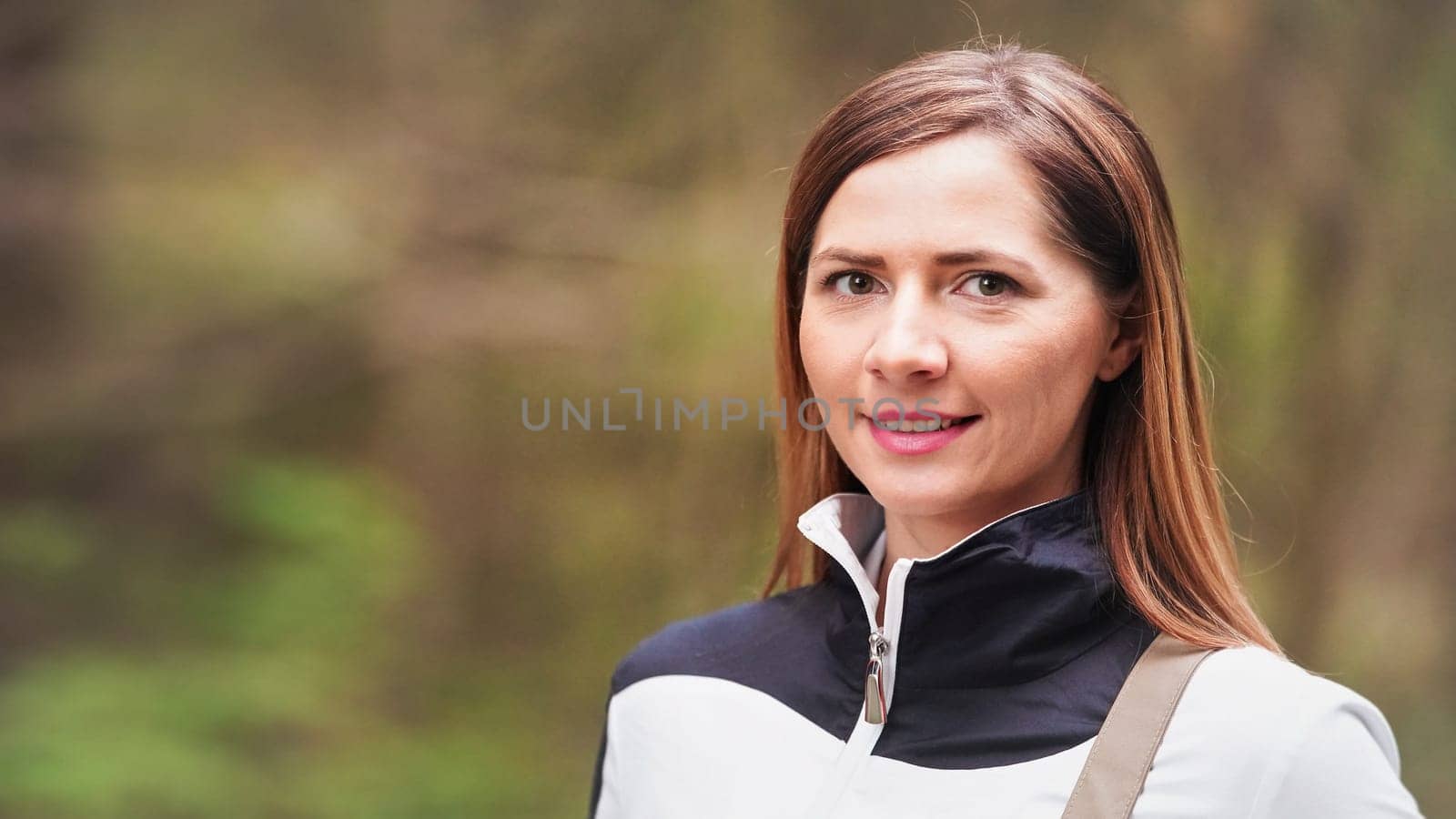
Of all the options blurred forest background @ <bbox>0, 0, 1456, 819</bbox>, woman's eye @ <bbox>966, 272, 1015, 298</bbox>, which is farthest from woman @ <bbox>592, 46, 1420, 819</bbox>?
blurred forest background @ <bbox>0, 0, 1456, 819</bbox>

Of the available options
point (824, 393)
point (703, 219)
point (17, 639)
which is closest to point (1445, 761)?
point (703, 219)

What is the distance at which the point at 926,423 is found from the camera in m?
1.32

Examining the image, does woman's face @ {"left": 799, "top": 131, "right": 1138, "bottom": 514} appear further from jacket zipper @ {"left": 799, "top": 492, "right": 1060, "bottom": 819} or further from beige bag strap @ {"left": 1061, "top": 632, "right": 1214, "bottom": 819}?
beige bag strap @ {"left": 1061, "top": 632, "right": 1214, "bottom": 819}

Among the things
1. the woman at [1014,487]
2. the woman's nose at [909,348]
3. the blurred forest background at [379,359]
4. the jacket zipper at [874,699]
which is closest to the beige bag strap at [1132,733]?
the woman at [1014,487]

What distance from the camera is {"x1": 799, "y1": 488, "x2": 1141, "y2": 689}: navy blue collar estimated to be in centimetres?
129

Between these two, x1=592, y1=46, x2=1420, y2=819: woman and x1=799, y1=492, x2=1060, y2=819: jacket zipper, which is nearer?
x1=592, y1=46, x2=1420, y2=819: woman

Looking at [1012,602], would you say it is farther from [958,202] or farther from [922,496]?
[958,202]

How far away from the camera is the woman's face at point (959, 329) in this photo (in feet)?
4.21

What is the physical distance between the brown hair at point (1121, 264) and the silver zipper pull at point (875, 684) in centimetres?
24

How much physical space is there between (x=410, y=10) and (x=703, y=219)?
1.02 meters

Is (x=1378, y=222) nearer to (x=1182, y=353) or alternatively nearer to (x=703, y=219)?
(x=703, y=219)

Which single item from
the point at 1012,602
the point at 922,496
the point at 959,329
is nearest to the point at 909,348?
the point at 959,329

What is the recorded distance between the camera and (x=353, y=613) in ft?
12.6

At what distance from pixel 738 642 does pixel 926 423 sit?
395 millimetres
